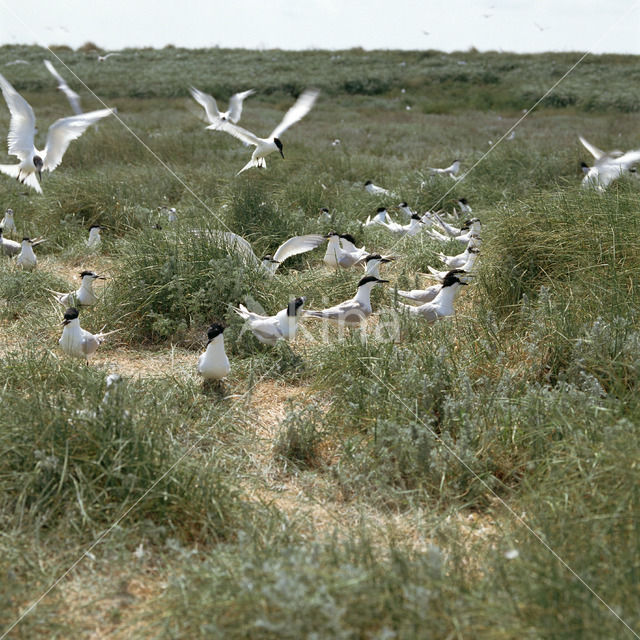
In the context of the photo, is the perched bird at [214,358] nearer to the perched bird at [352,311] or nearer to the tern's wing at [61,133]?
Answer: the perched bird at [352,311]

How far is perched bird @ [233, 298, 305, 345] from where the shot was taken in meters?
4.45

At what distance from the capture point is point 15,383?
3.61 m

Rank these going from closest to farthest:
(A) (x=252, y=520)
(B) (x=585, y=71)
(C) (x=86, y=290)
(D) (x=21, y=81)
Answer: (A) (x=252, y=520) < (C) (x=86, y=290) < (D) (x=21, y=81) < (B) (x=585, y=71)

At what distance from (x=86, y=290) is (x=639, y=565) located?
177 inches

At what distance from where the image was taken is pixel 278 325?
4465mm

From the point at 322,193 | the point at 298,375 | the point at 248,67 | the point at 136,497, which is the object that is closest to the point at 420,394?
the point at 298,375

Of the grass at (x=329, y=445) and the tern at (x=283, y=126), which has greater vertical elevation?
the tern at (x=283, y=126)

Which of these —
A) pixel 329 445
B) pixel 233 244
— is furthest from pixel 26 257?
pixel 329 445

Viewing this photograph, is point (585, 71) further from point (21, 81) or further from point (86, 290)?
point (86, 290)

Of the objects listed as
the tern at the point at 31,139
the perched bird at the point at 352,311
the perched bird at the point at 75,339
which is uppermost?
the tern at the point at 31,139

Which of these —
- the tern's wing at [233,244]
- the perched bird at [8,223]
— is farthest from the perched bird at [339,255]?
the perched bird at [8,223]

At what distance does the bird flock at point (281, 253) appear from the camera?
14.3ft

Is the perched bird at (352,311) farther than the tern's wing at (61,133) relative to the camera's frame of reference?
No

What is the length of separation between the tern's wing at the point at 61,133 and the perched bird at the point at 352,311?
3.40 m
